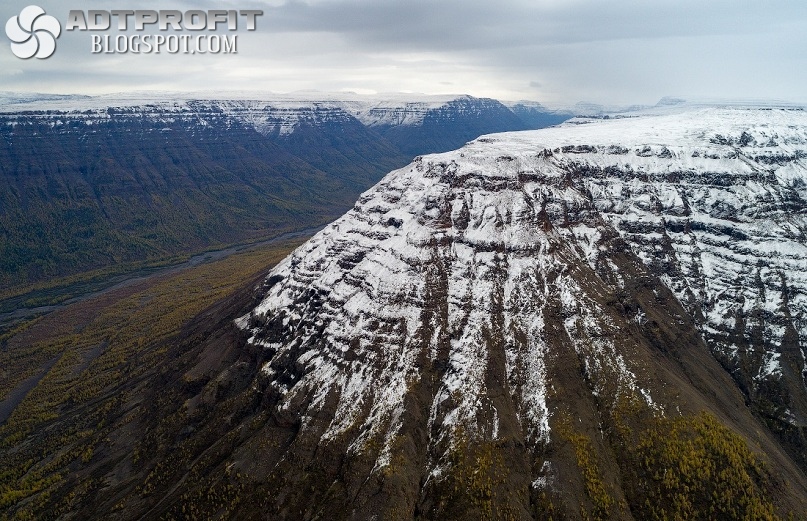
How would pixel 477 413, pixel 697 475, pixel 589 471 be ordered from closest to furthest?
pixel 697 475, pixel 589 471, pixel 477 413

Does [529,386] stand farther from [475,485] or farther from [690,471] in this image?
[690,471]

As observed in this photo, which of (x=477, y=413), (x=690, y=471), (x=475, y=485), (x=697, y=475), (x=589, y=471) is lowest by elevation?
(x=475, y=485)

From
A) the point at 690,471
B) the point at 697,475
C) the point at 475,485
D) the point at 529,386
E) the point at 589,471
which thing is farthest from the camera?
the point at 529,386

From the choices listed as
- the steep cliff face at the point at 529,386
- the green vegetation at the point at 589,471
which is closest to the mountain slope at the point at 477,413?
the green vegetation at the point at 589,471

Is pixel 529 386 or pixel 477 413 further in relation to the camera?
pixel 529 386

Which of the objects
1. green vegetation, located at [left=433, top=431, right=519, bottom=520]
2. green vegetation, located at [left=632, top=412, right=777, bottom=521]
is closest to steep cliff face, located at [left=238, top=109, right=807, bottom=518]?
green vegetation, located at [left=433, top=431, right=519, bottom=520]

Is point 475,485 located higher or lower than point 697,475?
lower

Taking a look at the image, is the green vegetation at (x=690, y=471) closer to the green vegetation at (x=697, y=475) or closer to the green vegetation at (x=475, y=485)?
the green vegetation at (x=697, y=475)

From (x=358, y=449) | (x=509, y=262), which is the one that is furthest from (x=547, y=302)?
(x=358, y=449)

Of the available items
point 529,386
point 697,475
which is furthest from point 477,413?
point 697,475

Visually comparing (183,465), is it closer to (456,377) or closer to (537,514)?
(456,377)

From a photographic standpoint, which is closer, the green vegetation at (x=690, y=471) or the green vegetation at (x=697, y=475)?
the green vegetation at (x=697, y=475)
